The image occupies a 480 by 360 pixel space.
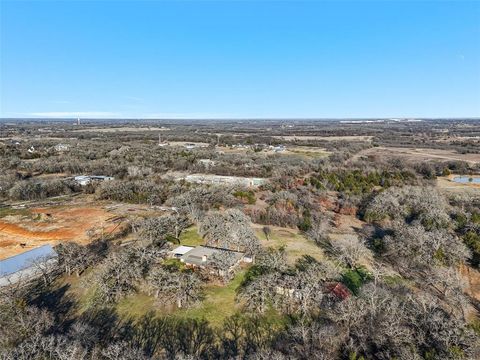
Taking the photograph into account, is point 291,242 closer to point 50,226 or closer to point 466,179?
point 50,226

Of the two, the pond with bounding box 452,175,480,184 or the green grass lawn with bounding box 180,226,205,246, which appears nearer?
the green grass lawn with bounding box 180,226,205,246

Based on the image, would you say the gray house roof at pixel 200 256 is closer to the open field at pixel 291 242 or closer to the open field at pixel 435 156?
the open field at pixel 291 242

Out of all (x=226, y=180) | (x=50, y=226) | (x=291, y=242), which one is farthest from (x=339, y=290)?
(x=226, y=180)

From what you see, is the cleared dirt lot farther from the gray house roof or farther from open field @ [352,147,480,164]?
open field @ [352,147,480,164]

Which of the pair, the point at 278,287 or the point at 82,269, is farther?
the point at 82,269

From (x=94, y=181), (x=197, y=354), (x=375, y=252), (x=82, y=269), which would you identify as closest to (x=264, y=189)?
(x=375, y=252)

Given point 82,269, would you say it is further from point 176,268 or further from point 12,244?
point 12,244

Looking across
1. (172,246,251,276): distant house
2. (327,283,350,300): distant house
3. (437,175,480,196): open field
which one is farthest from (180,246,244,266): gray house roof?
(437,175,480,196): open field

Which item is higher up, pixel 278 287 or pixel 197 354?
pixel 278 287
